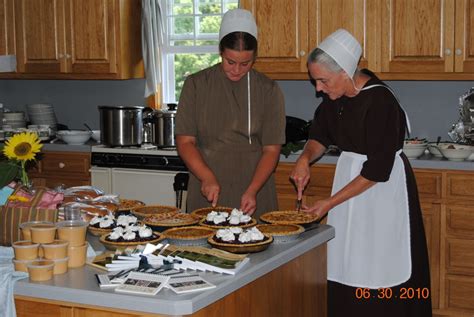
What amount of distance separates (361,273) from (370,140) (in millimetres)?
585

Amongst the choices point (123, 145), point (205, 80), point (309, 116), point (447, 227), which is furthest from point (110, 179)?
A: point (447, 227)

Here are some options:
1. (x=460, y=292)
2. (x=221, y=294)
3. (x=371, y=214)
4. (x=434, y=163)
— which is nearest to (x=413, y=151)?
(x=434, y=163)

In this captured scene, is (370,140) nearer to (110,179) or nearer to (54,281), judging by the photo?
(54,281)

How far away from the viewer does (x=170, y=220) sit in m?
2.88

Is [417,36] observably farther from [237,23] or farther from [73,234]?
[73,234]

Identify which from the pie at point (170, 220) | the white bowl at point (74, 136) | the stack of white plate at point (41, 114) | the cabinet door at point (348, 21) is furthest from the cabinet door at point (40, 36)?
the pie at point (170, 220)

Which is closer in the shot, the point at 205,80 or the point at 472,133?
the point at 205,80

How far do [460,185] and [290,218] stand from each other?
1764 millimetres

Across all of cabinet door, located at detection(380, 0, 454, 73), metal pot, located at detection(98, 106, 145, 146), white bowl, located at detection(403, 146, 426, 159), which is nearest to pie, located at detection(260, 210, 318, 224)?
white bowl, located at detection(403, 146, 426, 159)

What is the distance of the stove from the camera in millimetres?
5039

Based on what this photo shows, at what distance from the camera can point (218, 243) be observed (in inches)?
101

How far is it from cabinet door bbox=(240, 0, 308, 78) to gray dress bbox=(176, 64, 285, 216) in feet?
4.39

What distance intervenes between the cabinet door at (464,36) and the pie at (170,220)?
2266 mm

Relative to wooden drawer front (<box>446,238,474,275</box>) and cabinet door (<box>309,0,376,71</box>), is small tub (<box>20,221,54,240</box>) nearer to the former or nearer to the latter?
wooden drawer front (<box>446,238,474,275</box>)
